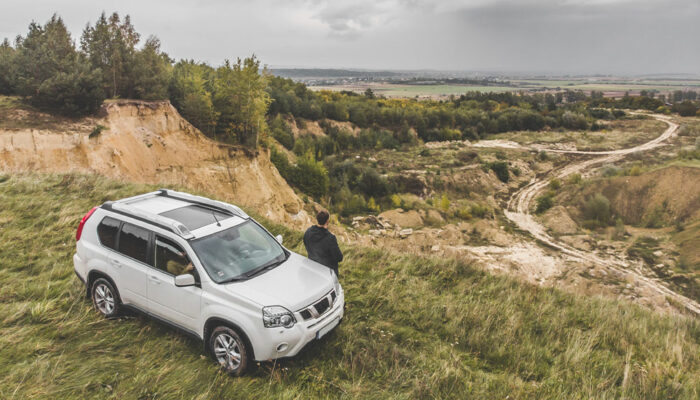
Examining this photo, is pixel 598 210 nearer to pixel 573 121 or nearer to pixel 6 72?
pixel 6 72

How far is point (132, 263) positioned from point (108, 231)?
78 centimetres

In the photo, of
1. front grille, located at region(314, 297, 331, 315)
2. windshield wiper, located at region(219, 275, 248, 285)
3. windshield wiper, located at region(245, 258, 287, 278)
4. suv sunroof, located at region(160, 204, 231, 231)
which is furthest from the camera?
suv sunroof, located at region(160, 204, 231, 231)

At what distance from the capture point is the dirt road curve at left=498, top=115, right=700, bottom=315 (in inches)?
899

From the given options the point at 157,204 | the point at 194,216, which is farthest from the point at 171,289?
the point at 157,204

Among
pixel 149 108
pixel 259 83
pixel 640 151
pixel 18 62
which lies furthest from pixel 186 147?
pixel 640 151

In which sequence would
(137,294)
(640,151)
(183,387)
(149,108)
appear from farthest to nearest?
1. (640,151)
2. (149,108)
3. (137,294)
4. (183,387)

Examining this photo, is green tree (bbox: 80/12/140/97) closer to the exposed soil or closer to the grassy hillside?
the exposed soil

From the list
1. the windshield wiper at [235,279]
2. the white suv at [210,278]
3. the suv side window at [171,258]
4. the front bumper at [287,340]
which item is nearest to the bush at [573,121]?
the white suv at [210,278]

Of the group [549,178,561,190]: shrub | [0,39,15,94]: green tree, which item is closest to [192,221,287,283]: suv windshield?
[0,39,15,94]: green tree

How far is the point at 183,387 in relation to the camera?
4.40 metres

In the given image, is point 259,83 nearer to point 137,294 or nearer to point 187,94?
point 187,94

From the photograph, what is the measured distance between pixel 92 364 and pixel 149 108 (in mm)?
21034

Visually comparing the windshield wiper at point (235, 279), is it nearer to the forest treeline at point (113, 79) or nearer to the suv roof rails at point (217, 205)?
the suv roof rails at point (217, 205)

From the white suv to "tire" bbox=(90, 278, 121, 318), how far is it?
16 mm
